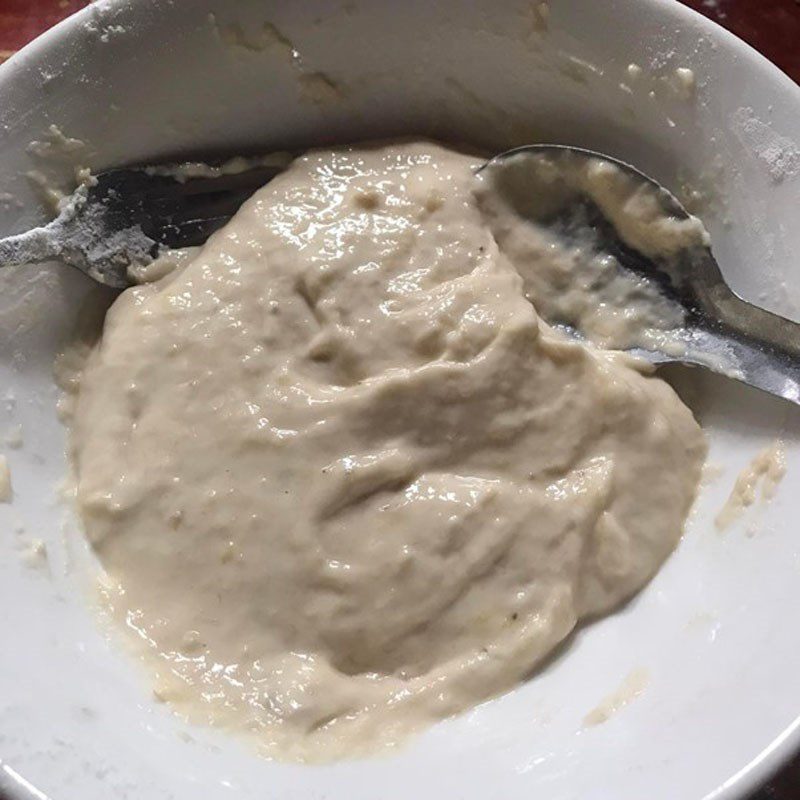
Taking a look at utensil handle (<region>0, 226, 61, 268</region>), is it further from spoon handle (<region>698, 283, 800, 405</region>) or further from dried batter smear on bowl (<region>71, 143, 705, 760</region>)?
spoon handle (<region>698, 283, 800, 405</region>)

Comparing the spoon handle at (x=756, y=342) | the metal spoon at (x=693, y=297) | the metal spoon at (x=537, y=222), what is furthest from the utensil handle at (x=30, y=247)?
the spoon handle at (x=756, y=342)

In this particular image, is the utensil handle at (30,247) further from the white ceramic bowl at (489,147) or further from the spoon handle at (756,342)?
the spoon handle at (756,342)

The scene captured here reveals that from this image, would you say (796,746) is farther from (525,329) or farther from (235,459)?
(235,459)

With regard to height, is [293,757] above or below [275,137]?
below

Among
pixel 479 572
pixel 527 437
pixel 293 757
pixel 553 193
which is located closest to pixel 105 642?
pixel 293 757

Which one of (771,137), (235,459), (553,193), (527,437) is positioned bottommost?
(235,459)

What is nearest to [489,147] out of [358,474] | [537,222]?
[537,222]

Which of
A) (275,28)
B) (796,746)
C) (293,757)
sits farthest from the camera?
(275,28)
